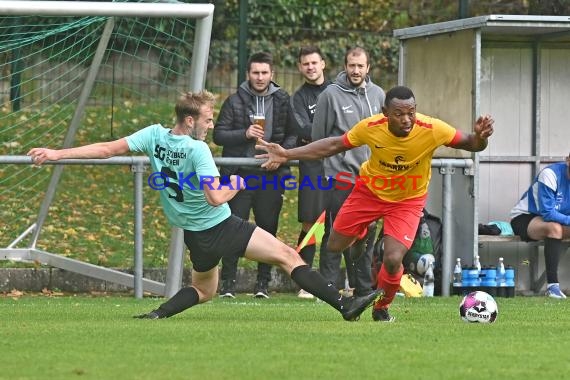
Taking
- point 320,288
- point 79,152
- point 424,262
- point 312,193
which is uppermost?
point 79,152

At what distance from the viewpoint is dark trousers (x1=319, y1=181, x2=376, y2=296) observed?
1338 centimetres

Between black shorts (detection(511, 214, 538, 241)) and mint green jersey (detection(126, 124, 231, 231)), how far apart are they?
549cm

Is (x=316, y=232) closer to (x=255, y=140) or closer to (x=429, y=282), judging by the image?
(x=255, y=140)

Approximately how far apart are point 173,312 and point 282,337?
1865 mm

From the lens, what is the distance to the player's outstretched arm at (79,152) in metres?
10.3

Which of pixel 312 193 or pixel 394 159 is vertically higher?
pixel 394 159

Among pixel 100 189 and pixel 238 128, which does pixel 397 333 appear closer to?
pixel 238 128

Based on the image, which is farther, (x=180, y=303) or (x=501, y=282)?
(x=501, y=282)

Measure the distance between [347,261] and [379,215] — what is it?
8.58 feet

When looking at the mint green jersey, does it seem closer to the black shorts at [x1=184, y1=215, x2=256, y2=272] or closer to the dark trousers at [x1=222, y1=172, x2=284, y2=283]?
the black shorts at [x1=184, y1=215, x2=256, y2=272]

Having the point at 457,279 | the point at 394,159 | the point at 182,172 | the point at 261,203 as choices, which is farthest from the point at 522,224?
the point at 182,172

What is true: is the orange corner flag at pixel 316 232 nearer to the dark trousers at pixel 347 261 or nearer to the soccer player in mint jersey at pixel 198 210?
the dark trousers at pixel 347 261

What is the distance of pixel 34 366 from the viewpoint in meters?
7.71

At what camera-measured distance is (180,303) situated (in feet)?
35.5
